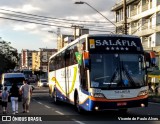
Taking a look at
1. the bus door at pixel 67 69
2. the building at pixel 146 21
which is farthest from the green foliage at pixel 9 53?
the bus door at pixel 67 69

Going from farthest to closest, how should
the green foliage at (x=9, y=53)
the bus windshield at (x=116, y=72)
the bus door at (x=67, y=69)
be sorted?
the green foliage at (x=9, y=53) → the bus door at (x=67, y=69) → the bus windshield at (x=116, y=72)

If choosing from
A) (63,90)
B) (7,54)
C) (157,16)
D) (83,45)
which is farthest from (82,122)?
(7,54)

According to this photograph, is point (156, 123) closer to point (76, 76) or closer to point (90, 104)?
point (90, 104)

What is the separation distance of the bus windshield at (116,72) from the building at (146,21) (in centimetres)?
3074

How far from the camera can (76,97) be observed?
18.6 metres

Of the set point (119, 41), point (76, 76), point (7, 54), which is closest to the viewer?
point (119, 41)

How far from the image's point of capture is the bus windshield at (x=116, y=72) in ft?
51.3

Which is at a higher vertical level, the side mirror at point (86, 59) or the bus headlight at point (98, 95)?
the side mirror at point (86, 59)

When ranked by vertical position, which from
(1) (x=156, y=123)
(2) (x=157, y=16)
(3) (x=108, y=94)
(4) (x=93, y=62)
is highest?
(2) (x=157, y=16)

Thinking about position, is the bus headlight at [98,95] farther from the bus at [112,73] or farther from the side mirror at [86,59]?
the side mirror at [86,59]

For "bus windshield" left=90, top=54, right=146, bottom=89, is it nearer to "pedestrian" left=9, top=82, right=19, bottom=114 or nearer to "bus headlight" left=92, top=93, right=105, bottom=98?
"bus headlight" left=92, top=93, right=105, bottom=98

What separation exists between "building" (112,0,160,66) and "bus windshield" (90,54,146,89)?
101 feet

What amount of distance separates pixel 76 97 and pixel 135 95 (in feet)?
12.1

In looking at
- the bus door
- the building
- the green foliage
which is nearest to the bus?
the bus door
